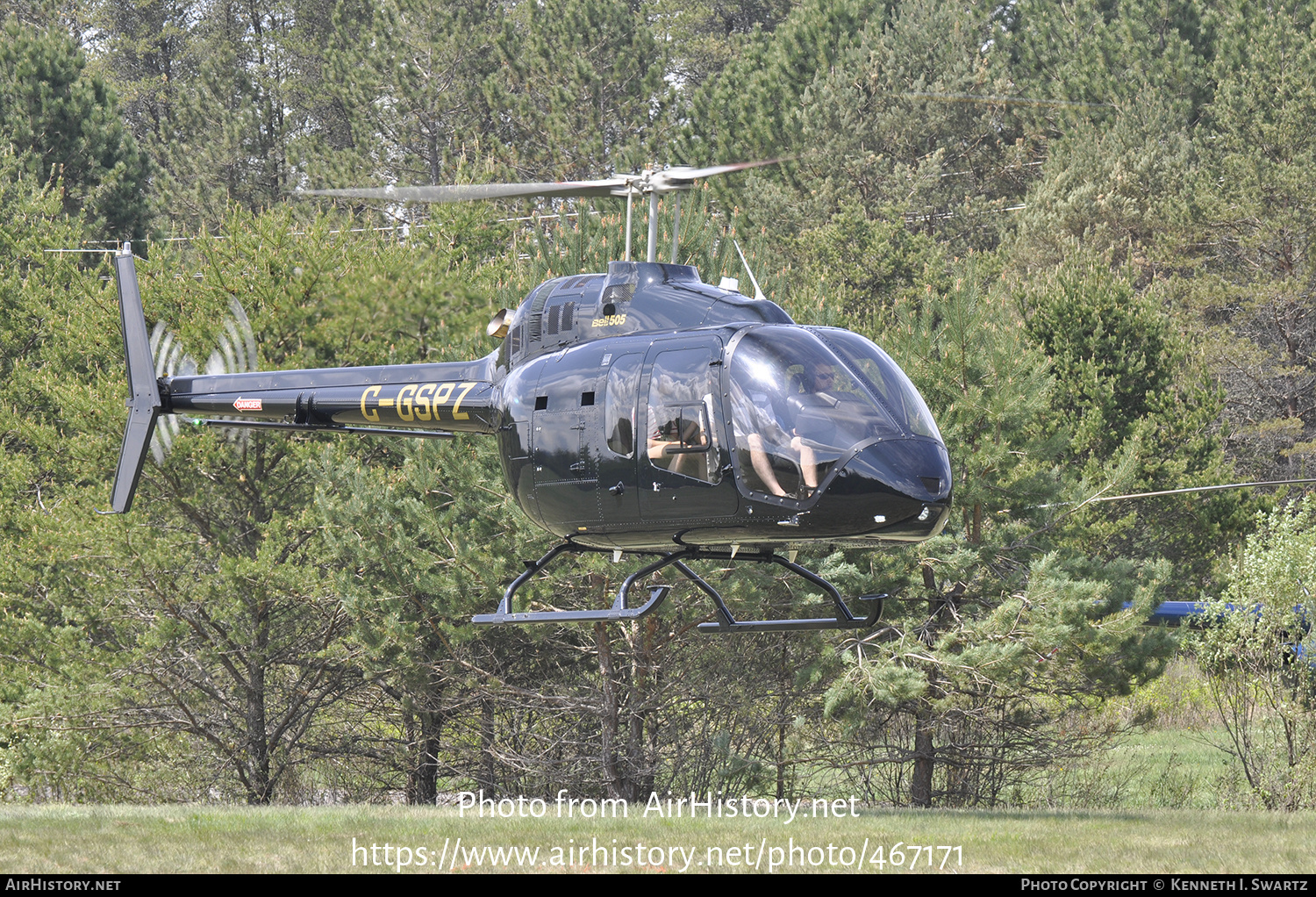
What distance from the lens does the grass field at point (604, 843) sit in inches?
391

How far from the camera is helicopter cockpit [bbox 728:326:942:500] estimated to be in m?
7.79

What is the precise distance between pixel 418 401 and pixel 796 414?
353 centimetres

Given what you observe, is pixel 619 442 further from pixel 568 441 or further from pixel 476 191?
pixel 476 191

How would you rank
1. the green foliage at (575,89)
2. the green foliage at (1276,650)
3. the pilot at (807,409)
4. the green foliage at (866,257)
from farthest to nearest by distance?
the green foliage at (575,89), the green foliage at (866,257), the green foliage at (1276,650), the pilot at (807,409)

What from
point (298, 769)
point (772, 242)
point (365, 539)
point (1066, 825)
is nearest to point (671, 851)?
point (1066, 825)

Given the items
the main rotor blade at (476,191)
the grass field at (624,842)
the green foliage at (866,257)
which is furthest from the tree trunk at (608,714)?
the green foliage at (866,257)

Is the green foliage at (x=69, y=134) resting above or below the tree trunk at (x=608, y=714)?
above

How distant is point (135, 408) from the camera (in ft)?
38.2

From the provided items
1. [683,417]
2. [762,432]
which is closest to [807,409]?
[762,432]

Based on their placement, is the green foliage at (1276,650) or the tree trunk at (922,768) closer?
the green foliage at (1276,650)

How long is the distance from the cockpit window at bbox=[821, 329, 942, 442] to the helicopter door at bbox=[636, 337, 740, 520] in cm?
75

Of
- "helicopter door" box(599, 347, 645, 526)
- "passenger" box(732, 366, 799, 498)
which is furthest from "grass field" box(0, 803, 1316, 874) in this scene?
"passenger" box(732, 366, 799, 498)

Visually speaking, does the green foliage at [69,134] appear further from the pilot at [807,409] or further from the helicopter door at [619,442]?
the pilot at [807,409]

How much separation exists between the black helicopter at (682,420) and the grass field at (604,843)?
83.2 inches
